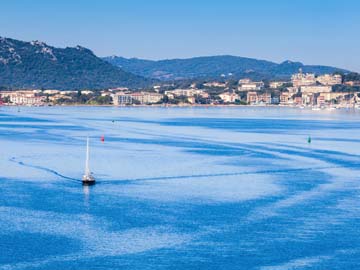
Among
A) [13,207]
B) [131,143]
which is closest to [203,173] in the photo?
[13,207]

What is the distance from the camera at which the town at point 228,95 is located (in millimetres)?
143125

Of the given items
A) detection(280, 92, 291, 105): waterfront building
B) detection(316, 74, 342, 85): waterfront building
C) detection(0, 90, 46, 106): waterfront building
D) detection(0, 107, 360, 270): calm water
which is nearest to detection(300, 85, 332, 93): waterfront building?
detection(280, 92, 291, 105): waterfront building

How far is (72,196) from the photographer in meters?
18.4

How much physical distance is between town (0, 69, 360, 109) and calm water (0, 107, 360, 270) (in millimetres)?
109218

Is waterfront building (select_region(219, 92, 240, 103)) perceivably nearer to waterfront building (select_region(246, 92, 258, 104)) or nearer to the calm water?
waterfront building (select_region(246, 92, 258, 104))

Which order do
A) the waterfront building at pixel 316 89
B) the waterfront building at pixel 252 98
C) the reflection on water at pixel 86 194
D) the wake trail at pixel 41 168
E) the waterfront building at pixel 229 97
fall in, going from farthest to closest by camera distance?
the waterfront building at pixel 316 89 < the waterfront building at pixel 229 97 < the waterfront building at pixel 252 98 < the wake trail at pixel 41 168 < the reflection on water at pixel 86 194

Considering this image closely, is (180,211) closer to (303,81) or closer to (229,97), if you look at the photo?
(229,97)

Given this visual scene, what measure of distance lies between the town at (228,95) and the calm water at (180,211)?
10922 cm


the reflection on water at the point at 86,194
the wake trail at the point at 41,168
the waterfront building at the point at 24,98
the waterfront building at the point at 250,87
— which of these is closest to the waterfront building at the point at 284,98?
the waterfront building at the point at 250,87

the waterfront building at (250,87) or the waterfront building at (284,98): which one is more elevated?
the waterfront building at (250,87)

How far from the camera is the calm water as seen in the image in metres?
12.9

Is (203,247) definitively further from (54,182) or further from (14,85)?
(14,85)

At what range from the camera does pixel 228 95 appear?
155125mm

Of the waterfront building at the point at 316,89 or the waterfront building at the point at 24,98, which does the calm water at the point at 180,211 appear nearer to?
the waterfront building at the point at 24,98
